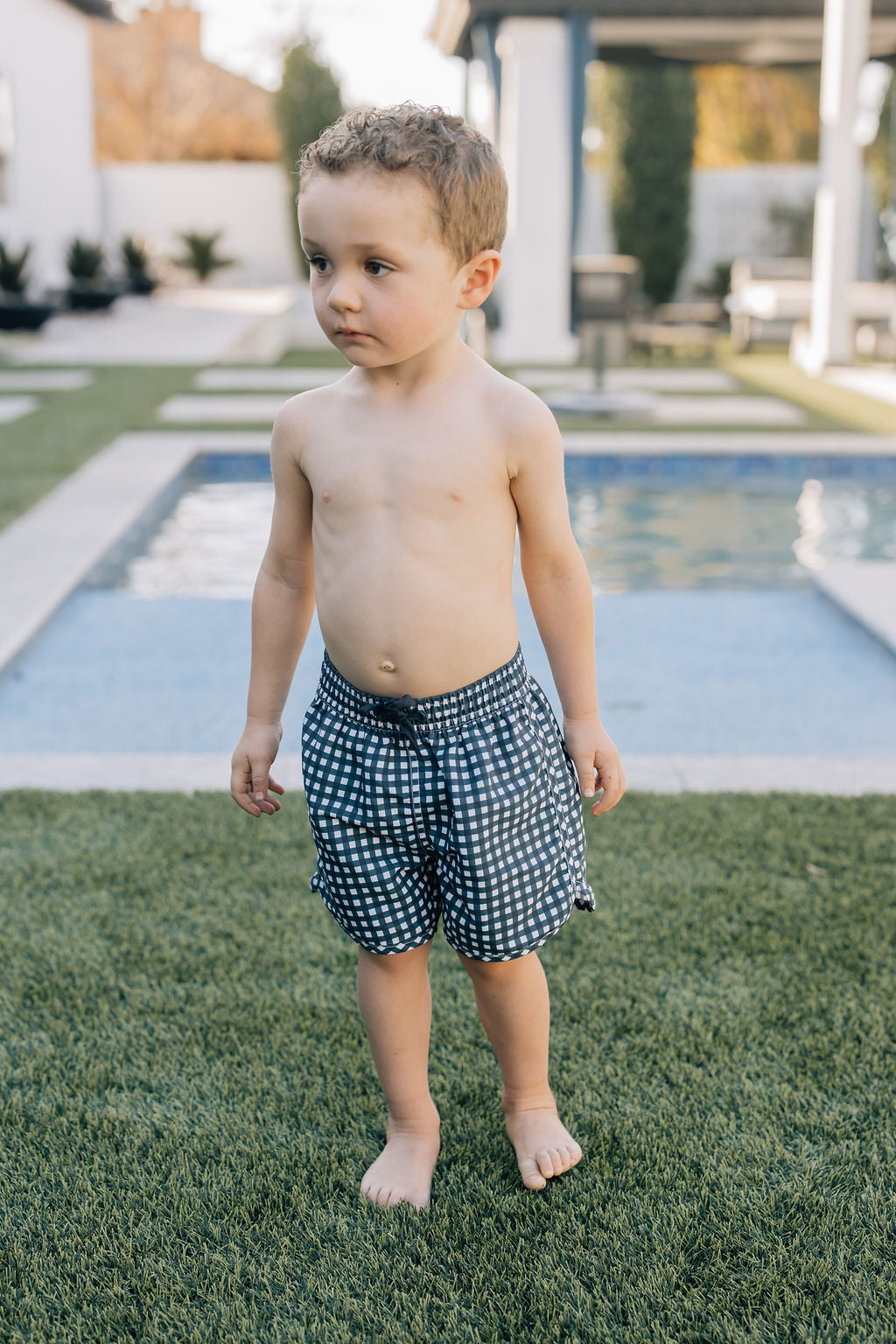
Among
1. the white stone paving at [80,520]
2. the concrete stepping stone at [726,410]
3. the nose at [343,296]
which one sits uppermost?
the nose at [343,296]

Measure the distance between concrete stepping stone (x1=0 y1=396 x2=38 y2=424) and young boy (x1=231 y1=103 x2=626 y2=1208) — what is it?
27.7ft

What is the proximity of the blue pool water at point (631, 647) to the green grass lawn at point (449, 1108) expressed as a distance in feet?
2.96

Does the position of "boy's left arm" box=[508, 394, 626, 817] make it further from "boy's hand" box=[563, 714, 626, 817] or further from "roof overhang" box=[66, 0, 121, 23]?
"roof overhang" box=[66, 0, 121, 23]

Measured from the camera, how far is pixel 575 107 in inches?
563

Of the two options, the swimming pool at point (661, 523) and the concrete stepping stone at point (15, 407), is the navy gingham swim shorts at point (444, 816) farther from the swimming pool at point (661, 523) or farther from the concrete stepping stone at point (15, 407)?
the concrete stepping stone at point (15, 407)

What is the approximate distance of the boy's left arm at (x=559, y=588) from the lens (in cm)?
169

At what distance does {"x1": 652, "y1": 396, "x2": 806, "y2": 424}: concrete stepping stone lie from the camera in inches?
394

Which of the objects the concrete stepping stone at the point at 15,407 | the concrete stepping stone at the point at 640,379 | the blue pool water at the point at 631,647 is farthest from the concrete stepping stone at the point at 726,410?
the concrete stepping stone at the point at 15,407

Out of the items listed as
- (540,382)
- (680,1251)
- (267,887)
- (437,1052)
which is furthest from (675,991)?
(540,382)

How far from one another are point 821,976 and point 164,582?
4386mm

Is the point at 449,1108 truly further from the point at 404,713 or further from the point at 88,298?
the point at 88,298

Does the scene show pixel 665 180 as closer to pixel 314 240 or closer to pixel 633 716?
pixel 633 716

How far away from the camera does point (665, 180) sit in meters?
20.0

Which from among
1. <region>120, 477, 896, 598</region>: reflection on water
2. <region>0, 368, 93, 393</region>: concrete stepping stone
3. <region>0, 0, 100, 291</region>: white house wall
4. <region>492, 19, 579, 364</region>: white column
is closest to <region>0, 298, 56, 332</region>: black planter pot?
<region>0, 368, 93, 393</region>: concrete stepping stone
